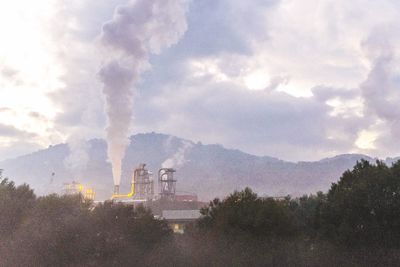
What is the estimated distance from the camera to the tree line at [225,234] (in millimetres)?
33625

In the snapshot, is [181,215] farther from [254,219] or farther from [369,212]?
[369,212]

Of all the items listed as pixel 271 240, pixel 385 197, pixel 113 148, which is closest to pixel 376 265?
pixel 385 197

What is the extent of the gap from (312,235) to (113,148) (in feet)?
267

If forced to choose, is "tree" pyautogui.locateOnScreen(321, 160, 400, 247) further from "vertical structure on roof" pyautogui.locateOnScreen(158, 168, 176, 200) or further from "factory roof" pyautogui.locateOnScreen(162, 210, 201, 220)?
"vertical structure on roof" pyautogui.locateOnScreen(158, 168, 176, 200)

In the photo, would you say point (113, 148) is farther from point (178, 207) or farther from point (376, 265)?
point (376, 265)

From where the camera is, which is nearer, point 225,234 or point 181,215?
point 225,234

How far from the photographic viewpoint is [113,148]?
377 feet

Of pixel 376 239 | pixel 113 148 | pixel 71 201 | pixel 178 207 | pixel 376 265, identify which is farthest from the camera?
pixel 178 207

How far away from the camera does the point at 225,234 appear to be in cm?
3688

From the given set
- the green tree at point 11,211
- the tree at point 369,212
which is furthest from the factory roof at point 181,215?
the tree at point 369,212

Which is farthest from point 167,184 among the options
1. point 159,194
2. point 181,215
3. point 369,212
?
point 369,212

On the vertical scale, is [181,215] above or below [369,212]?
above

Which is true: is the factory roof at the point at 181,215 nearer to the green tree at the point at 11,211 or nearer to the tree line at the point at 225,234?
the green tree at the point at 11,211

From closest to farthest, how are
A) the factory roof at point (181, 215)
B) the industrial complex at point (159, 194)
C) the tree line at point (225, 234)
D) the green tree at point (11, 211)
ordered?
1. the tree line at point (225, 234)
2. the green tree at point (11, 211)
3. the factory roof at point (181, 215)
4. the industrial complex at point (159, 194)
